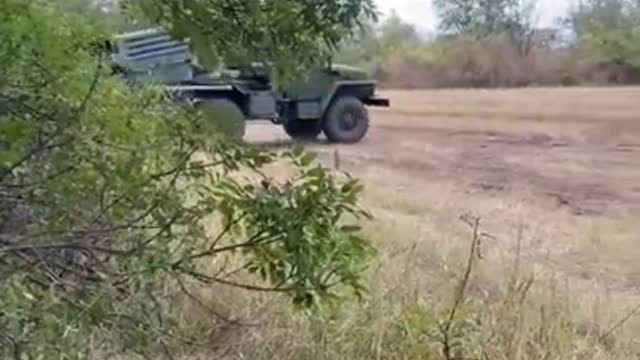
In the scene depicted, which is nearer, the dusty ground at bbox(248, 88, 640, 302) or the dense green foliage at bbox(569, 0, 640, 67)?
the dusty ground at bbox(248, 88, 640, 302)

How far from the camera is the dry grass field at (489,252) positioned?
383 centimetres

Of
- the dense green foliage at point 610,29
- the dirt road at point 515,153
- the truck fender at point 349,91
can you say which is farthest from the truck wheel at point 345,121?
the dense green foliage at point 610,29

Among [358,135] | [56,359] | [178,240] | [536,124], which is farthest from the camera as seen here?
[536,124]

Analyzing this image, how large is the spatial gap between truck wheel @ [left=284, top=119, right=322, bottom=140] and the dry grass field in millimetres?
347

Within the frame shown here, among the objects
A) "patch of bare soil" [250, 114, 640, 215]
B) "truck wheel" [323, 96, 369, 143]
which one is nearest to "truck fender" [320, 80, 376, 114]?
"truck wheel" [323, 96, 369, 143]

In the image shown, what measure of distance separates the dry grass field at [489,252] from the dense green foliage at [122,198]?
0.45 metres

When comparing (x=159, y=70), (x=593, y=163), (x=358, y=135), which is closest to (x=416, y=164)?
(x=593, y=163)

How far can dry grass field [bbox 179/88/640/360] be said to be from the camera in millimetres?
3826

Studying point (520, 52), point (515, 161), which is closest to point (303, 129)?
point (515, 161)

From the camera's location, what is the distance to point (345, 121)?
19.2 meters

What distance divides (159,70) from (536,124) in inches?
733

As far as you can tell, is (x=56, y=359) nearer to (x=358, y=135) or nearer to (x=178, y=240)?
(x=178, y=240)

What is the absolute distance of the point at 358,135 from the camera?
1936 cm

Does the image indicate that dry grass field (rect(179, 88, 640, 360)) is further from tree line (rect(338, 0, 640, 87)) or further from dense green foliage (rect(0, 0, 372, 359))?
tree line (rect(338, 0, 640, 87))
